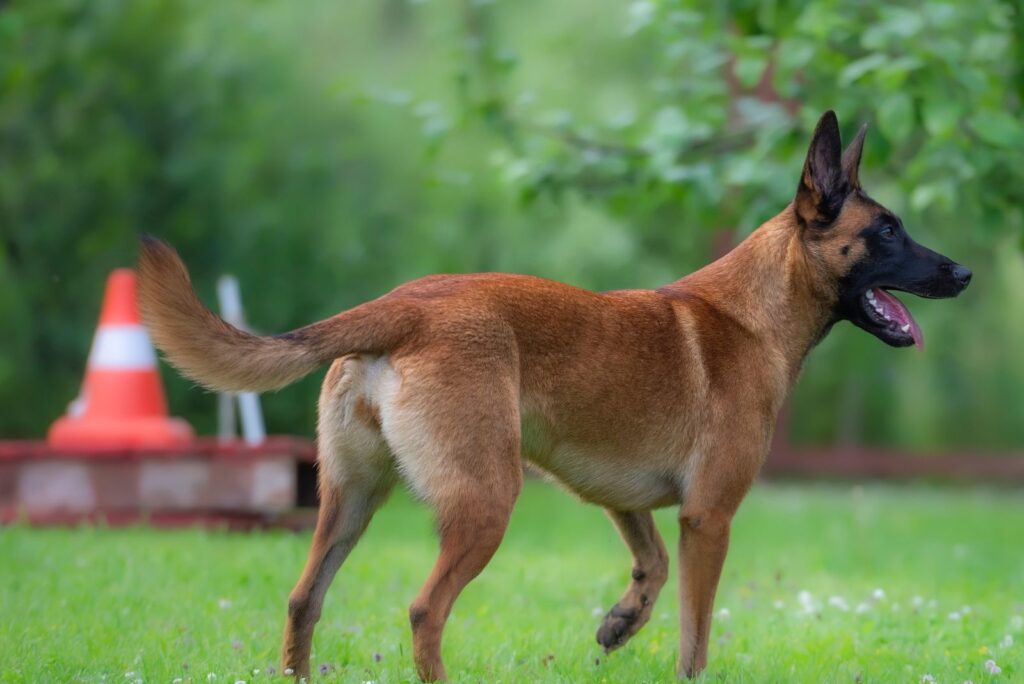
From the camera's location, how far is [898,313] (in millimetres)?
5062

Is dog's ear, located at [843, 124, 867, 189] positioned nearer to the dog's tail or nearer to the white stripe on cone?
the dog's tail

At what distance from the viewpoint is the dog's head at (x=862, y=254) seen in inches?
197

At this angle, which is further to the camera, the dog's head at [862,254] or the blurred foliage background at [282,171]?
the blurred foliage background at [282,171]

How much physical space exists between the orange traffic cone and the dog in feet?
16.4

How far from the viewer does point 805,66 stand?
→ 27.8ft

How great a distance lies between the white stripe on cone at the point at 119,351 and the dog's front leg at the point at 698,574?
216 inches

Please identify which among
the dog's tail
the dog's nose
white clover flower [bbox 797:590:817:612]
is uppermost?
the dog's tail

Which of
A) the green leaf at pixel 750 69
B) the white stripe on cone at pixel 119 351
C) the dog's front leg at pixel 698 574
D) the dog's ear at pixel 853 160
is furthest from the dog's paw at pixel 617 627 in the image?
Answer: the white stripe on cone at pixel 119 351

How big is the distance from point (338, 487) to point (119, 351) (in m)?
5.19

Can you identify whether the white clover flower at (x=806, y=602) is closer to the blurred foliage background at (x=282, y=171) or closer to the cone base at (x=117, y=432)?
the cone base at (x=117, y=432)

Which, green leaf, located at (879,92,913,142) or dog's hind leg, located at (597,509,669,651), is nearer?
dog's hind leg, located at (597,509,669,651)

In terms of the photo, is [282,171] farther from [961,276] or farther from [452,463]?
[452,463]

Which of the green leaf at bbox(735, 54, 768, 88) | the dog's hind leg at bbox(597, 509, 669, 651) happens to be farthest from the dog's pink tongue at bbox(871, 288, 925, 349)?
the green leaf at bbox(735, 54, 768, 88)

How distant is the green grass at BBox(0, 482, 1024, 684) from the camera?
4652 millimetres
